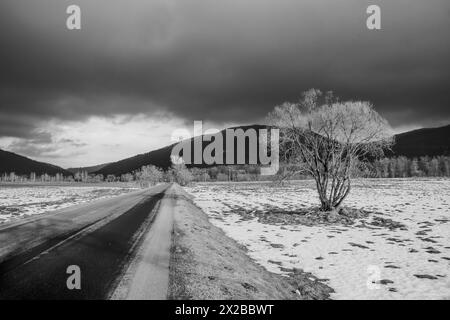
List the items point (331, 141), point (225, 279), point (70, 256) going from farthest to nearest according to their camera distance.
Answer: point (331, 141)
point (70, 256)
point (225, 279)

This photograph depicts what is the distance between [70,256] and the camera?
11.7 meters

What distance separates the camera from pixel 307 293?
1010cm

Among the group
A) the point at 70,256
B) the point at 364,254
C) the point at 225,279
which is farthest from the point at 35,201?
the point at 364,254

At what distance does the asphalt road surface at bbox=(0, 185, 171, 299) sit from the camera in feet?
26.9

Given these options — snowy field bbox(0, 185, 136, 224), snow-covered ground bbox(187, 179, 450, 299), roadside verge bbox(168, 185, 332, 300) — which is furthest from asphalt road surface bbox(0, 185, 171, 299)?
snowy field bbox(0, 185, 136, 224)

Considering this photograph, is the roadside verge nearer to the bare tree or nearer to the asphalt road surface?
the asphalt road surface

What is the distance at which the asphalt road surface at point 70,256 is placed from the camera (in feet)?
26.9

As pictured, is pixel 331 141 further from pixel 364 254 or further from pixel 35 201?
pixel 35 201

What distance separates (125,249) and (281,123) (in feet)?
65.8

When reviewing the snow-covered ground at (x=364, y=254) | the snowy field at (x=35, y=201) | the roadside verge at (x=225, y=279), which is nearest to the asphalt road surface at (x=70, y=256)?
the roadside verge at (x=225, y=279)

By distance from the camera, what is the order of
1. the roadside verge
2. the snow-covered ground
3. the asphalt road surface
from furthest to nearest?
the snow-covered ground → the roadside verge → the asphalt road surface

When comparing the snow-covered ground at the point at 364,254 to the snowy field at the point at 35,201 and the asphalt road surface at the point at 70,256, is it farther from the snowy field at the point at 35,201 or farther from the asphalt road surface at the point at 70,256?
the snowy field at the point at 35,201
